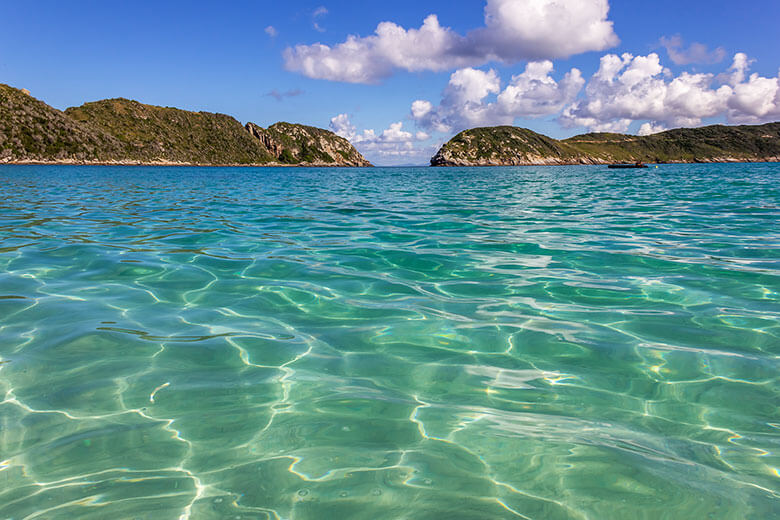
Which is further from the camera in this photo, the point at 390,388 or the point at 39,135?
the point at 39,135

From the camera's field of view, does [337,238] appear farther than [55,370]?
Yes

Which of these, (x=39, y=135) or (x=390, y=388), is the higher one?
(x=39, y=135)

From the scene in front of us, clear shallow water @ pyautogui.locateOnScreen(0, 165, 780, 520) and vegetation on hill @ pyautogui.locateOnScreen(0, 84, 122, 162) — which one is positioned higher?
vegetation on hill @ pyautogui.locateOnScreen(0, 84, 122, 162)

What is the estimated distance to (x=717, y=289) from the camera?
6086 mm

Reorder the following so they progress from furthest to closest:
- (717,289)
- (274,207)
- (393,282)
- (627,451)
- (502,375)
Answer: (274,207) → (393,282) → (717,289) → (502,375) → (627,451)

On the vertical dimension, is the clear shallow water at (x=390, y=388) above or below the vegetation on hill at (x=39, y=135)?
below

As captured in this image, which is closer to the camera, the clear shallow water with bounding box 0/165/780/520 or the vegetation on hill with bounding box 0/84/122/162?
the clear shallow water with bounding box 0/165/780/520

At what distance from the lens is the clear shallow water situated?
7.52 ft

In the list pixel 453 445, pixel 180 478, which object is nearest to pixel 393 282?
pixel 453 445

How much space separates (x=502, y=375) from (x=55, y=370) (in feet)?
13.0

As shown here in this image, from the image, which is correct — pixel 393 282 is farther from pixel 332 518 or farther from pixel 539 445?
pixel 332 518

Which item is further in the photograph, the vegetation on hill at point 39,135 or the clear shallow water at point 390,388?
the vegetation on hill at point 39,135

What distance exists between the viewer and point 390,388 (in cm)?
348

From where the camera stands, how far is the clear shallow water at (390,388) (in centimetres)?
229
